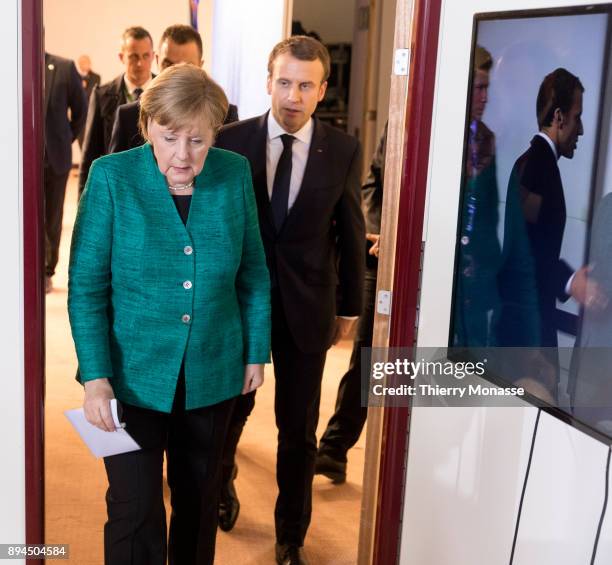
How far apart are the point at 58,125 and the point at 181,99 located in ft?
13.7

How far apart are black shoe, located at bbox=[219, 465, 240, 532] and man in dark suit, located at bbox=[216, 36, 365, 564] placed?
379 mm

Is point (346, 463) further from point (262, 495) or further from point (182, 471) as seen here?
point (182, 471)

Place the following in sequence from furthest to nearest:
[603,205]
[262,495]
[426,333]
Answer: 1. [262,495]
2. [426,333]
3. [603,205]

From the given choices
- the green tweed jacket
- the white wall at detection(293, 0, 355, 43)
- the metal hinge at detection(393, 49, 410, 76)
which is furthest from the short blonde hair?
the white wall at detection(293, 0, 355, 43)

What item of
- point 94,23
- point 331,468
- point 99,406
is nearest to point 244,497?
point 331,468

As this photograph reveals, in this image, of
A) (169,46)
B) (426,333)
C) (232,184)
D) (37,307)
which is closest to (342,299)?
(426,333)

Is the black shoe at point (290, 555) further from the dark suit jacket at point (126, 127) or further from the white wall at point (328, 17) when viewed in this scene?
the white wall at point (328, 17)

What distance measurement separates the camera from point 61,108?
5.88 m

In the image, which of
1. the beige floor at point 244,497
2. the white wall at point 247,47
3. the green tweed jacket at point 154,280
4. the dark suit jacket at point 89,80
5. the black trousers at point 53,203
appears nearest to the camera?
the green tweed jacket at point 154,280

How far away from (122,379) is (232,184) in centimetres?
53

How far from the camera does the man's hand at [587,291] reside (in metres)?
1.67

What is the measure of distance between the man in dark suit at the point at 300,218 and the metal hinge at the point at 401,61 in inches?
18.8

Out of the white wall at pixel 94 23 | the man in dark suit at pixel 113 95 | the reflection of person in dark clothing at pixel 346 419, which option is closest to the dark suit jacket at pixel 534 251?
the reflection of person in dark clothing at pixel 346 419

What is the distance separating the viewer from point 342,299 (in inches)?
116
